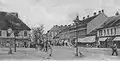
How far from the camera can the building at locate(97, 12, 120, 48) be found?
13305 mm

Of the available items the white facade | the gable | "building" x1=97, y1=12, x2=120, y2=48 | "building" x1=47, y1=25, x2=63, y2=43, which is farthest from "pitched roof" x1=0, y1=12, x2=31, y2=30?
the white facade

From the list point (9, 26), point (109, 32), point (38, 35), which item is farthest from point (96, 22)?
point (9, 26)

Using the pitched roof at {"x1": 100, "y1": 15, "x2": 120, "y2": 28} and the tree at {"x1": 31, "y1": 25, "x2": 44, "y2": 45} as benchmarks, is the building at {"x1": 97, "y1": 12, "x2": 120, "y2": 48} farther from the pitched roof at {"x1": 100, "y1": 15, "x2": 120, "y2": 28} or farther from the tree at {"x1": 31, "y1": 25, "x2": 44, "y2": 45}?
the tree at {"x1": 31, "y1": 25, "x2": 44, "y2": 45}

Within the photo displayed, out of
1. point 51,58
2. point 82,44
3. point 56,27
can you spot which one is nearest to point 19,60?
point 51,58

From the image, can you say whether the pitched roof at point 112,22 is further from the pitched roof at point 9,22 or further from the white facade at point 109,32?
the pitched roof at point 9,22

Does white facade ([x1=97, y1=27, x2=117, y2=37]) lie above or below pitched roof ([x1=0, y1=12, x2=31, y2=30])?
below

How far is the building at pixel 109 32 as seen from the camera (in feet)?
43.7

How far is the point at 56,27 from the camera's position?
28.1 ft

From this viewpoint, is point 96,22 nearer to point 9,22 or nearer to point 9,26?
point 9,22

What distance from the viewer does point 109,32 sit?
14.2 m

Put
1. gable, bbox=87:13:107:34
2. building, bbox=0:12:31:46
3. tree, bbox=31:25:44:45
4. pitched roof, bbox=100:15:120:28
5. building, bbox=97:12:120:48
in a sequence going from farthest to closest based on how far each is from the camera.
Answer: pitched roof, bbox=100:15:120:28
building, bbox=97:12:120:48
gable, bbox=87:13:107:34
tree, bbox=31:25:44:45
building, bbox=0:12:31:46

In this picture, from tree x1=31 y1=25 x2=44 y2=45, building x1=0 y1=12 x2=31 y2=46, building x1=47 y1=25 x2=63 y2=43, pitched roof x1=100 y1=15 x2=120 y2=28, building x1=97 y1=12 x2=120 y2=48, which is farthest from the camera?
pitched roof x1=100 y1=15 x2=120 y2=28

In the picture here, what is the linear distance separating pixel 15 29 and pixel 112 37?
21.9 ft

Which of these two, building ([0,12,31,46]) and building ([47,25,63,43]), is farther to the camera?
building ([0,12,31,46])
